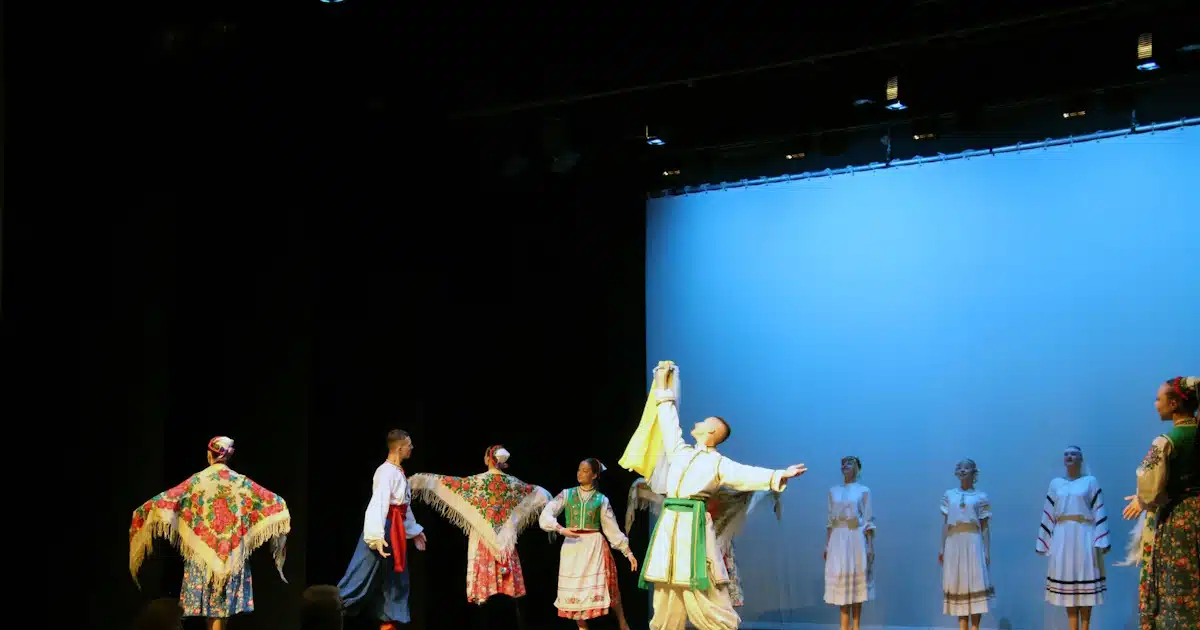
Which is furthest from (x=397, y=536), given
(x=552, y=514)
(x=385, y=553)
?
(x=552, y=514)

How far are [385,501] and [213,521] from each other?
101 centimetres

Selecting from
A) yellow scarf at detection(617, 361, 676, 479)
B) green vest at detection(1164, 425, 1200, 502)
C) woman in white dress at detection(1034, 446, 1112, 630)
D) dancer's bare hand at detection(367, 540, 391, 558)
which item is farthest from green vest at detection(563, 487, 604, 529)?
green vest at detection(1164, 425, 1200, 502)

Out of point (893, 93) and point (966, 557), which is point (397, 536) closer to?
point (966, 557)

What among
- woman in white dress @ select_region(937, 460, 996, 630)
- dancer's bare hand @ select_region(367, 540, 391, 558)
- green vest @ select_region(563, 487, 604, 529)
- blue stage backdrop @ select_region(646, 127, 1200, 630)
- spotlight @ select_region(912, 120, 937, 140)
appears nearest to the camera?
dancer's bare hand @ select_region(367, 540, 391, 558)

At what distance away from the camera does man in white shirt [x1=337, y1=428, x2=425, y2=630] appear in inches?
272

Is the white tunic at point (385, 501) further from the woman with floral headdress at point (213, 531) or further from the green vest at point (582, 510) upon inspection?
the green vest at point (582, 510)

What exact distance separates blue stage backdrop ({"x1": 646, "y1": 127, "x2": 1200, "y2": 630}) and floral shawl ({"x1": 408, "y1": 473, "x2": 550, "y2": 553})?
6.91 feet

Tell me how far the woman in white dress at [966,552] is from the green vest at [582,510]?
7.31ft

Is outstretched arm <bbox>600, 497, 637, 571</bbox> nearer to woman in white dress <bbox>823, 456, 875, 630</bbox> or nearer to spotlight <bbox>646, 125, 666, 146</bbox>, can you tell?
woman in white dress <bbox>823, 456, 875, 630</bbox>

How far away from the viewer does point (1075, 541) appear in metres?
7.58

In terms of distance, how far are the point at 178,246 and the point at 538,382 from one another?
3.27 meters

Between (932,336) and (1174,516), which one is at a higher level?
(932,336)

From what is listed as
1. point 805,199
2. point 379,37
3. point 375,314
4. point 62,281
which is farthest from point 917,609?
point 62,281

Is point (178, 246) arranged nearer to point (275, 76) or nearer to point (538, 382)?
point (275, 76)
